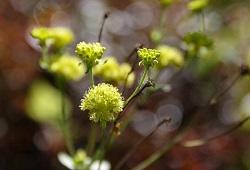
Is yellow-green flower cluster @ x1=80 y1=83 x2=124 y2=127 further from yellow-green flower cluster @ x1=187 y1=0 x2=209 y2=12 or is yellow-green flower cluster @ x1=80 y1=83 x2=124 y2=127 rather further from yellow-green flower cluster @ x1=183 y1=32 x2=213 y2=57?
yellow-green flower cluster @ x1=187 y1=0 x2=209 y2=12

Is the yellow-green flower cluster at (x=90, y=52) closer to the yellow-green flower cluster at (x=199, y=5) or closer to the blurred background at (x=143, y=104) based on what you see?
the yellow-green flower cluster at (x=199, y=5)

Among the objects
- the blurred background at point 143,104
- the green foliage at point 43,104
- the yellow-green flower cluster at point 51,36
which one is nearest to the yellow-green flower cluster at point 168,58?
the yellow-green flower cluster at point 51,36

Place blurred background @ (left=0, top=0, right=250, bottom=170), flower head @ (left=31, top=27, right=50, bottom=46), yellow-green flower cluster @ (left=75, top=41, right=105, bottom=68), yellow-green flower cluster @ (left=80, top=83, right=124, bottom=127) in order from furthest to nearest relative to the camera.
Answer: blurred background @ (left=0, top=0, right=250, bottom=170), flower head @ (left=31, top=27, right=50, bottom=46), yellow-green flower cluster @ (left=75, top=41, right=105, bottom=68), yellow-green flower cluster @ (left=80, top=83, right=124, bottom=127)

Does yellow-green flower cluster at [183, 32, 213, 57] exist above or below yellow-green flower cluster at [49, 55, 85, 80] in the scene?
above

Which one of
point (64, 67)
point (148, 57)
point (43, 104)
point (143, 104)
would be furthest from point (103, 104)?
point (43, 104)

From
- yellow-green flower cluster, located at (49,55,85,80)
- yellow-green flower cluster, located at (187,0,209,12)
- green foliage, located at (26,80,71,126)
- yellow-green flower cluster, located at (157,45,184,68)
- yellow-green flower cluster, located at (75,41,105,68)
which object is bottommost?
yellow-green flower cluster, located at (75,41,105,68)

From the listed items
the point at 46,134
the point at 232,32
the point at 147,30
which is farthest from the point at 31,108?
the point at 232,32

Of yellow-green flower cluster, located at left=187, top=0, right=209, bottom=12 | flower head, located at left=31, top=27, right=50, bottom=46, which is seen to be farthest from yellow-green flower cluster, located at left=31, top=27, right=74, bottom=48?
yellow-green flower cluster, located at left=187, top=0, right=209, bottom=12

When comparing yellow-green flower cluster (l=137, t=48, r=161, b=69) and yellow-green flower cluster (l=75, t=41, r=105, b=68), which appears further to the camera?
yellow-green flower cluster (l=75, t=41, r=105, b=68)
